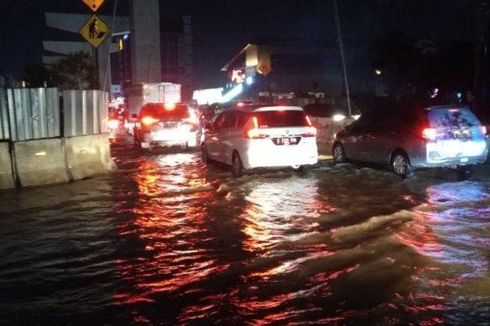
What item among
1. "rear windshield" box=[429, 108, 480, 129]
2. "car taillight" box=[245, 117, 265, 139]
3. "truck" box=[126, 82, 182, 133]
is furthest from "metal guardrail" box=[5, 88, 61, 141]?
"truck" box=[126, 82, 182, 133]

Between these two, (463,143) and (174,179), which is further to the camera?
(174,179)

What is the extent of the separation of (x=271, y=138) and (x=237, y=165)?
1.23 m

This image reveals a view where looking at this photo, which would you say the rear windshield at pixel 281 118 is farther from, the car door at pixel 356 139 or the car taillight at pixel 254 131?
the car door at pixel 356 139

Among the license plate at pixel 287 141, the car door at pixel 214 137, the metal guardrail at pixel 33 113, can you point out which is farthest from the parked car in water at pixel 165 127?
the license plate at pixel 287 141

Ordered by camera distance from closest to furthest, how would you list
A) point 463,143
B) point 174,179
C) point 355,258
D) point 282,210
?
point 355,258
point 282,210
point 463,143
point 174,179

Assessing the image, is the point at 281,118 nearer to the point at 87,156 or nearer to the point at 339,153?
the point at 339,153

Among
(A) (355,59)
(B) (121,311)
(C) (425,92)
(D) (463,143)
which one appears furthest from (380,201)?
(A) (355,59)

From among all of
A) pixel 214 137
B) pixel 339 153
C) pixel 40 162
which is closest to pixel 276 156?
pixel 214 137

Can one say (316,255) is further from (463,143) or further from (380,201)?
(463,143)

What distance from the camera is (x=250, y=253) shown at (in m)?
7.53

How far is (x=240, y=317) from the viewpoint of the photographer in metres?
5.36

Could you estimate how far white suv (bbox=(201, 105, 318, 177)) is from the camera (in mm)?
13703

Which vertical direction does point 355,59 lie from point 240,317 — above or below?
above

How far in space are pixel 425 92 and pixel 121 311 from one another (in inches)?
1780
